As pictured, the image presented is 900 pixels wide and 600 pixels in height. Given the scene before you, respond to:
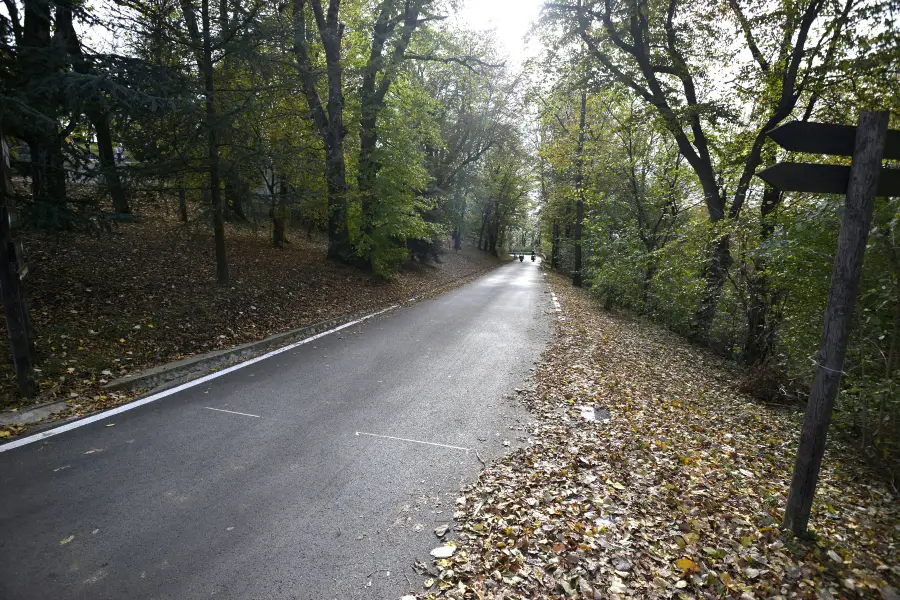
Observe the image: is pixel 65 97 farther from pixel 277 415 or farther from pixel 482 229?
pixel 482 229

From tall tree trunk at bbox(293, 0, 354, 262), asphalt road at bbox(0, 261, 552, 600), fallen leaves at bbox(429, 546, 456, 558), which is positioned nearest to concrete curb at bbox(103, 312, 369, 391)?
asphalt road at bbox(0, 261, 552, 600)

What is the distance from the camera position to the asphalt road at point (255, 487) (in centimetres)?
266

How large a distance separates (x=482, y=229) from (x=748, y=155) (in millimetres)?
35022

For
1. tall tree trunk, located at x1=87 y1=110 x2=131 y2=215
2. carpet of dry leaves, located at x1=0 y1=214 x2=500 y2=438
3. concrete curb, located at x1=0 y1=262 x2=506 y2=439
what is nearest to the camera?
concrete curb, located at x1=0 y1=262 x2=506 y2=439

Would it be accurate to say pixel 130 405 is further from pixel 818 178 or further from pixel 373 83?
pixel 373 83

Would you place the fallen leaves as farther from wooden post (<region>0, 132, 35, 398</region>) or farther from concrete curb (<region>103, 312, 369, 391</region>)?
wooden post (<region>0, 132, 35, 398</region>)

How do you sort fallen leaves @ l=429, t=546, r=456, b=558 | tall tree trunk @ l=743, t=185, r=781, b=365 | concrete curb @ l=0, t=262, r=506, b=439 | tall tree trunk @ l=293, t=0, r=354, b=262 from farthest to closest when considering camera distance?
tall tree trunk @ l=293, t=0, r=354, b=262, tall tree trunk @ l=743, t=185, r=781, b=365, concrete curb @ l=0, t=262, r=506, b=439, fallen leaves @ l=429, t=546, r=456, b=558

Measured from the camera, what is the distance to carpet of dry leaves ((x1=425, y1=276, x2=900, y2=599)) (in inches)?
110

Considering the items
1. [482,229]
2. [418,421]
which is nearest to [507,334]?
[418,421]

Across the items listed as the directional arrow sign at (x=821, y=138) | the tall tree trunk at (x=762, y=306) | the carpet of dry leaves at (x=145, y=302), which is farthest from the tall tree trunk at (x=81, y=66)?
the tall tree trunk at (x=762, y=306)

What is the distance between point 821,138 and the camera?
9.88ft

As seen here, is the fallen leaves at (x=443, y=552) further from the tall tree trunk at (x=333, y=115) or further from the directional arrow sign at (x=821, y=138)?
the tall tree trunk at (x=333, y=115)

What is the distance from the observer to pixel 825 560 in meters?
3.05

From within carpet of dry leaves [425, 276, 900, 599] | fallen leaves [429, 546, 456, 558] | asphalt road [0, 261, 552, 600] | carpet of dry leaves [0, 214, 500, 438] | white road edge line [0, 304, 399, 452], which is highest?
→ carpet of dry leaves [0, 214, 500, 438]
